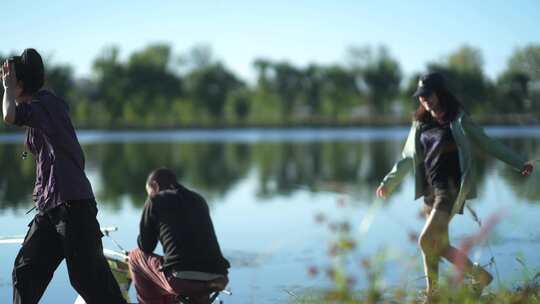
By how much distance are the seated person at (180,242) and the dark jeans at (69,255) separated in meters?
0.65

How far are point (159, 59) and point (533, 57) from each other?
359ft

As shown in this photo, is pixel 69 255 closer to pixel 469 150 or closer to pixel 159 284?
pixel 159 284

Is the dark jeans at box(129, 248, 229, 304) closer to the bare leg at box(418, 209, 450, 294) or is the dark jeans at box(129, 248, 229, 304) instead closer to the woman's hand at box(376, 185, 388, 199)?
the woman's hand at box(376, 185, 388, 199)

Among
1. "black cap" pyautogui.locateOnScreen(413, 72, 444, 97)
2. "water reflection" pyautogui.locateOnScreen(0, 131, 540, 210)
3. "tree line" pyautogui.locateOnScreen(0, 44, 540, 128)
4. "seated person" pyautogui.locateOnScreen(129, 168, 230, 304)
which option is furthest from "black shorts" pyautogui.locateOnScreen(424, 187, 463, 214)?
"tree line" pyautogui.locateOnScreen(0, 44, 540, 128)

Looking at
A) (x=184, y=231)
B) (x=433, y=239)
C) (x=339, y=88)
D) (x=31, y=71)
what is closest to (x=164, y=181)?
(x=184, y=231)

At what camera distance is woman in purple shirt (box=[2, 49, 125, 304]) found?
193 inches

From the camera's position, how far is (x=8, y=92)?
4789mm

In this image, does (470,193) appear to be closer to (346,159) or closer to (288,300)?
(288,300)

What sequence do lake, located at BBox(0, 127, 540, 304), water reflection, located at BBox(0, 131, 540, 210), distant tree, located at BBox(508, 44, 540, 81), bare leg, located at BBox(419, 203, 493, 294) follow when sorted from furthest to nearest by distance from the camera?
water reflection, located at BBox(0, 131, 540, 210)
distant tree, located at BBox(508, 44, 540, 81)
bare leg, located at BBox(419, 203, 493, 294)
lake, located at BBox(0, 127, 540, 304)

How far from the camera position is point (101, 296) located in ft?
16.5

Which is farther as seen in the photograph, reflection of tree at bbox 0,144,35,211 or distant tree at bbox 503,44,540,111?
reflection of tree at bbox 0,144,35,211

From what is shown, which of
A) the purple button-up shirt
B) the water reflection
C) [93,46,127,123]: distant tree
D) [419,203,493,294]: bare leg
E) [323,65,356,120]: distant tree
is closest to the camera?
the purple button-up shirt

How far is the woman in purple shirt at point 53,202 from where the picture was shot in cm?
489

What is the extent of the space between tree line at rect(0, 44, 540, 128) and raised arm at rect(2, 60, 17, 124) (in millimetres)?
94853
